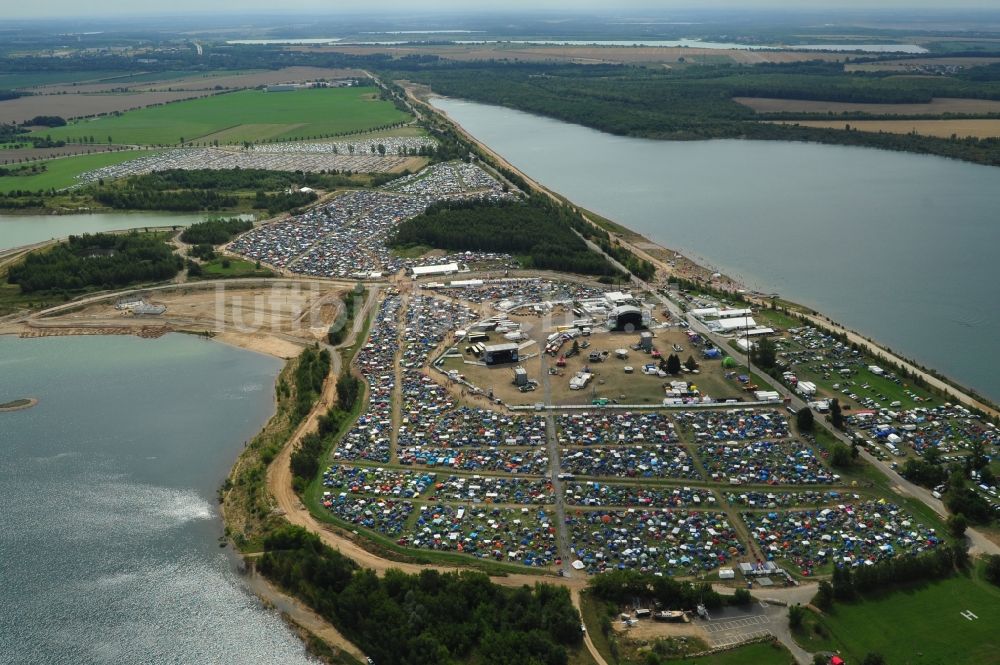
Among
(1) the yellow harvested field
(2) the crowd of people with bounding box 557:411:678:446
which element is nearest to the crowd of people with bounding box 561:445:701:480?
(2) the crowd of people with bounding box 557:411:678:446


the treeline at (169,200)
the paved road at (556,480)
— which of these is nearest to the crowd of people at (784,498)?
the paved road at (556,480)

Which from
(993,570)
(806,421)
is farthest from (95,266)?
(993,570)

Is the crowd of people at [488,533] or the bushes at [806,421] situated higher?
the bushes at [806,421]

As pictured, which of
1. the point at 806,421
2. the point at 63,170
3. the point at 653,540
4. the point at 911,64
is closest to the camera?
the point at 653,540

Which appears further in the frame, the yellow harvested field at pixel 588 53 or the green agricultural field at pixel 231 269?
the yellow harvested field at pixel 588 53

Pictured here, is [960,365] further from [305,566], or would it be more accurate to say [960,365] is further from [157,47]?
[157,47]

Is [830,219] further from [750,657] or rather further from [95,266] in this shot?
[95,266]

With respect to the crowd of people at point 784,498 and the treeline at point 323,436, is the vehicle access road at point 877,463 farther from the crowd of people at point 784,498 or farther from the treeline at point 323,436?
the treeline at point 323,436

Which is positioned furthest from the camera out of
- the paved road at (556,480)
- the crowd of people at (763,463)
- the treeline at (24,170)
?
the treeline at (24,170)

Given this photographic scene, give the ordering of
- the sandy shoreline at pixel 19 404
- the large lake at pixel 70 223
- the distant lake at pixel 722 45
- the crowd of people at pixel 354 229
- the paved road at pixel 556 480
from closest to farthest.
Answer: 1. the paved road at pixel 556 480
2. the sandy shoreline at pixel 19 404
3. the crowd of people at pixel 354 229
4. the large lake at pixel 70 223
5. the distant lake at pixel 722 45
